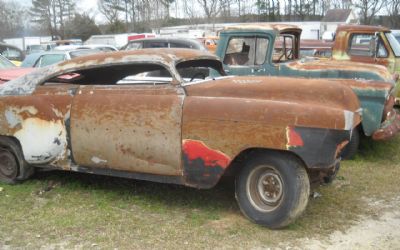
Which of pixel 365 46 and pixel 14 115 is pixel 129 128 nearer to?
pixel 14 115

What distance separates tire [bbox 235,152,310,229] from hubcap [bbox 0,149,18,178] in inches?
110

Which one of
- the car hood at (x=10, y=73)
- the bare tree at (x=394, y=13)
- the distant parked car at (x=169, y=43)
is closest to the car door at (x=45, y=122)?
the car hood at (x=10, y=73)

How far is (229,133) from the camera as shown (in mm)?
4574

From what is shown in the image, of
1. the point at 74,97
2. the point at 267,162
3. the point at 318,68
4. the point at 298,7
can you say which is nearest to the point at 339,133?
the point at 267,162

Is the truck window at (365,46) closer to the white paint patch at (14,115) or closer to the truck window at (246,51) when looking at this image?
the truck window at (246,51)

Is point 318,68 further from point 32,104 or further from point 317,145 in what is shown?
point 32,104

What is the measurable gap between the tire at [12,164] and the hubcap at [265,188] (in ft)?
8.99

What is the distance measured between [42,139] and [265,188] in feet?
8.24

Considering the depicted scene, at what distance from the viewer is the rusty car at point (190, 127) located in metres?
4.41

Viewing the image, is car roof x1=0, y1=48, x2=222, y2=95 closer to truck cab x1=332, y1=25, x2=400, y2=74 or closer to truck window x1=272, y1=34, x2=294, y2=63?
truck window x1=272, y1=34, x2=294, y2=63

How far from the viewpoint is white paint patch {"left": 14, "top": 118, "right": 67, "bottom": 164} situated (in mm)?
5434

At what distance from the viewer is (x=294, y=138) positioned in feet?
14.2

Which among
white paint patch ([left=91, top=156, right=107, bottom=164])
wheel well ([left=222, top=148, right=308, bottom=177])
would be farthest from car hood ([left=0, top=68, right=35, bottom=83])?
wheel well ([left=222, top=148, right=308, bottom=177])

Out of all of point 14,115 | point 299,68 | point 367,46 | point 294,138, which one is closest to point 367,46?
point 367,46
